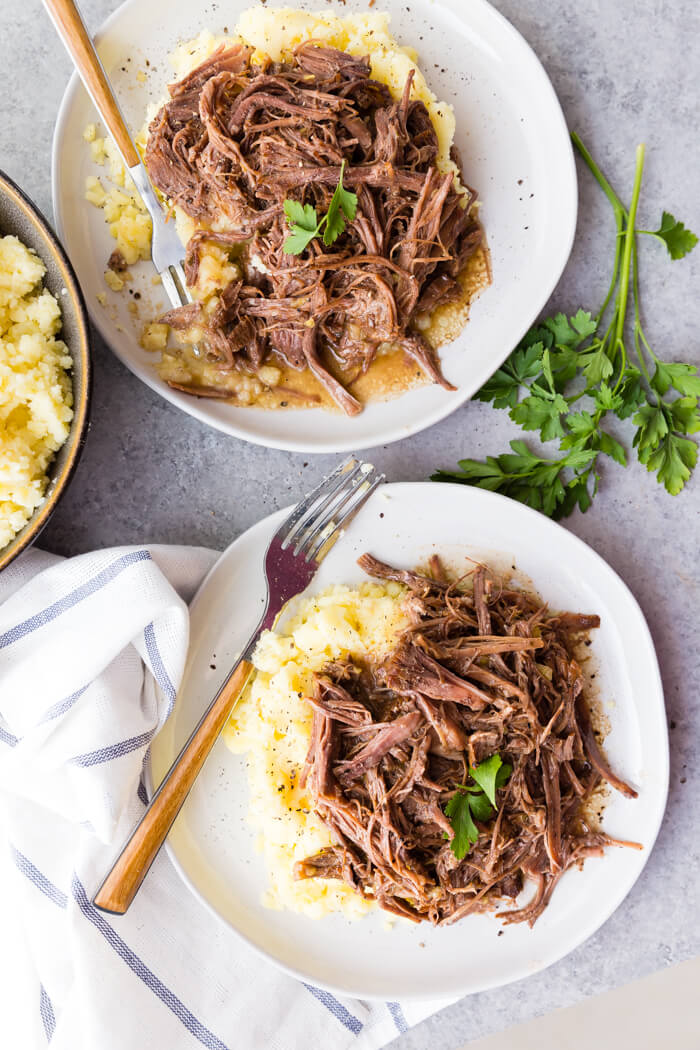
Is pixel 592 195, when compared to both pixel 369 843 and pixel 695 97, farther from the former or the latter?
pixel 369 843

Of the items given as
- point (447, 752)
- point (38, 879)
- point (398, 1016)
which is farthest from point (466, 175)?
point (398, 1016)

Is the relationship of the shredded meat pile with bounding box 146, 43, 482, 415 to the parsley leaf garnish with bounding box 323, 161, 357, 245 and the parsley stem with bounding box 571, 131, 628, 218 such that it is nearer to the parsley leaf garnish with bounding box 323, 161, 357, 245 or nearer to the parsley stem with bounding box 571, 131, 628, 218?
the parsley leaf garnish with bounding box 323, 161, 357, 245

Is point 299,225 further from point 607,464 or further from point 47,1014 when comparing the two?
point 47,1014

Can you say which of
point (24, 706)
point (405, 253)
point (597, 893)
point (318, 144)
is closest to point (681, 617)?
point (597, 893)

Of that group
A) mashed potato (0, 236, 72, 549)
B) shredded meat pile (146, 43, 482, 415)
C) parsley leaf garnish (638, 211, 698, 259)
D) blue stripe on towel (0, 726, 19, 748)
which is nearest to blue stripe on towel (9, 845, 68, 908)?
blue stripe on towel (0, 726, 19, 748)

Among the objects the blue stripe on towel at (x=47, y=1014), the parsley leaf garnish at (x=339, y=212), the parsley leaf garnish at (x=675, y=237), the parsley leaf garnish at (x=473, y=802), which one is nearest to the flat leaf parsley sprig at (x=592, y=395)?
the parsley leaf garnish at (x=675, y=237)
